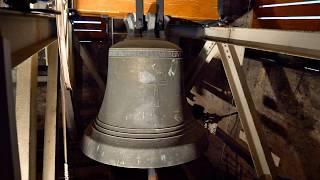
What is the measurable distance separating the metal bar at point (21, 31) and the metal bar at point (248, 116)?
1.06m

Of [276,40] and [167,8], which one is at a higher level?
[167,8]

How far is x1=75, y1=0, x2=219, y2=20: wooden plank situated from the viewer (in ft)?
6.19

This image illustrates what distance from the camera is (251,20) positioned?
2.87 m

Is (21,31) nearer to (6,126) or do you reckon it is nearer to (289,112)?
(6,126)

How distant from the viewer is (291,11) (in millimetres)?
2205

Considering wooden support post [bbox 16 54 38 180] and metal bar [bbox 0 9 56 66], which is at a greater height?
metal bar [bbox 0 9 56 66]

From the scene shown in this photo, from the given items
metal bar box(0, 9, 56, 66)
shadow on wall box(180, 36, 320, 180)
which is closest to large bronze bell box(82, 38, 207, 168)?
metal bar box(0, 9, 56, 66)

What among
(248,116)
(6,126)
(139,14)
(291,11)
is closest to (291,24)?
(291,11)

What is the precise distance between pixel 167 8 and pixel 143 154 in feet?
4.05

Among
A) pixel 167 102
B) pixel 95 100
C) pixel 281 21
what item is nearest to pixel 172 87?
pixel 167 102

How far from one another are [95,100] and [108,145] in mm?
3466

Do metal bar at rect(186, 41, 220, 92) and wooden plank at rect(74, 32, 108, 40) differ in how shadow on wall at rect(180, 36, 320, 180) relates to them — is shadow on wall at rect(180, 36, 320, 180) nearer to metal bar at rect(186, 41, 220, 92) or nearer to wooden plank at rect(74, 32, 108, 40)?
metal bar at rect(186, 41, 220, 92)

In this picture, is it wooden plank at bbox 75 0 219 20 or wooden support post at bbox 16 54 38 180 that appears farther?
wooden plank at bbox 75 0 219 20

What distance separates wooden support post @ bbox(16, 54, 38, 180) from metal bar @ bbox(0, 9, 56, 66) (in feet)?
0.44
